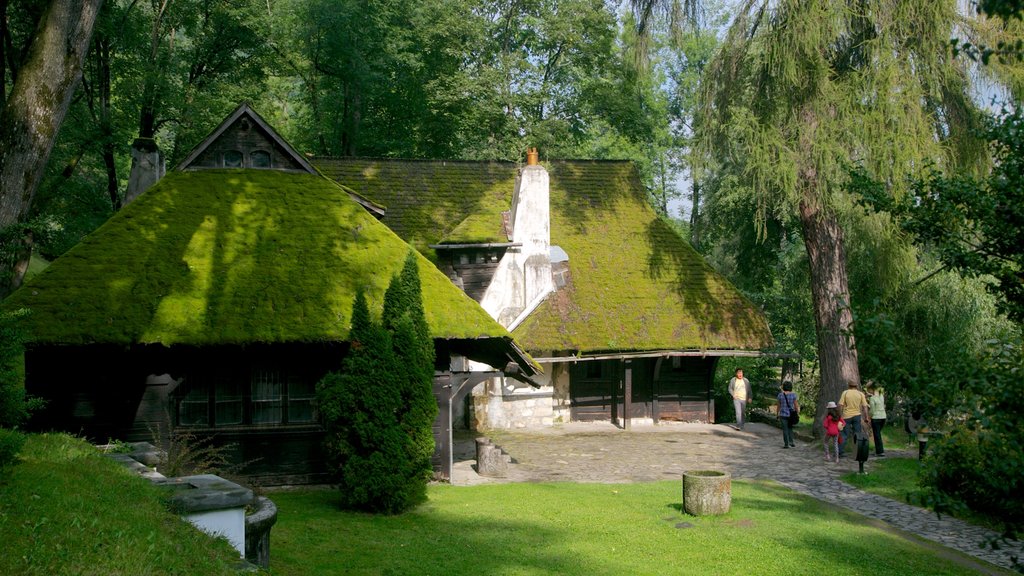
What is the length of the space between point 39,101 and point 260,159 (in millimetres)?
8383

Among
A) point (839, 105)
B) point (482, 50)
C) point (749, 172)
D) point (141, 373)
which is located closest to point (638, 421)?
point (749, 172)

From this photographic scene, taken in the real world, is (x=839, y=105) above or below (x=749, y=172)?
above

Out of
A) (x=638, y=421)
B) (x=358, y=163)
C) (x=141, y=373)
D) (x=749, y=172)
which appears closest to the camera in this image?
(x=141, y=373)

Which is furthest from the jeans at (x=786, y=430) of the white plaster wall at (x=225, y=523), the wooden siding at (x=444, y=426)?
the white plaster wall at (x=225, y=523)

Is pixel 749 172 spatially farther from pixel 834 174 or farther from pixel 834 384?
pixel 834 384

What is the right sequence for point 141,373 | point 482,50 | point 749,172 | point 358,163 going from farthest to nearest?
point 482,50, point 358,163, point 749,172, point 141,373

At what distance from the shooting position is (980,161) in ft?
61.1

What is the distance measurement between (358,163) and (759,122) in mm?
13041

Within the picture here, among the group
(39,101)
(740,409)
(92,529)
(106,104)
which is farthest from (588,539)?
(106,104)

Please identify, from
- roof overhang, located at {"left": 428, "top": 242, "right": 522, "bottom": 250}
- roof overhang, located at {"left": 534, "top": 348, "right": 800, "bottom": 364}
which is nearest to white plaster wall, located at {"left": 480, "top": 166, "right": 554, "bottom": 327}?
roof overhang, located at {"left": 428, "top": 242, "right": 522, "bottom": 250}

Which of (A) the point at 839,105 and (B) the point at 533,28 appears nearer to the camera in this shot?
(A) the point at 839,105

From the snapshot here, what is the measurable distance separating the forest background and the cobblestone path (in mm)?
1972

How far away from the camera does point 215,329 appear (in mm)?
14570

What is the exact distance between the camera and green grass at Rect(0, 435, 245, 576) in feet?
18.3
